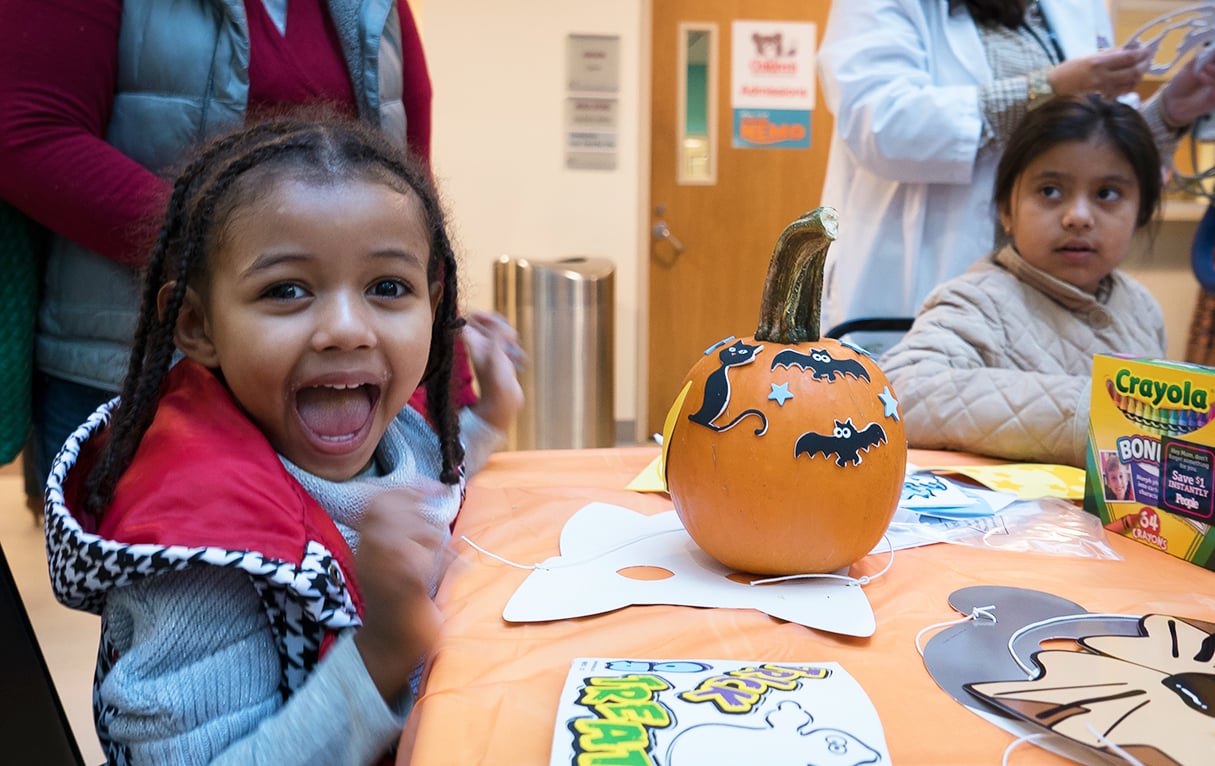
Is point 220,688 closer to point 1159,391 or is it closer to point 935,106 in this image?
point 1159,391

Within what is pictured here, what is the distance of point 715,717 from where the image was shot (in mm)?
493

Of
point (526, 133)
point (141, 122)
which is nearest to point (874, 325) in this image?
point (141, 122)

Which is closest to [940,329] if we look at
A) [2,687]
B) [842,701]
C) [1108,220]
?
[1108,220]

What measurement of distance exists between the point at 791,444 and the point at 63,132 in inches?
33.6

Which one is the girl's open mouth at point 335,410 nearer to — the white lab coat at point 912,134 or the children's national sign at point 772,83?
the white lab coat at point 912,134

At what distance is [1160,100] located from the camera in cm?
164

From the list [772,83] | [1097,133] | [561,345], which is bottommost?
[561,345]

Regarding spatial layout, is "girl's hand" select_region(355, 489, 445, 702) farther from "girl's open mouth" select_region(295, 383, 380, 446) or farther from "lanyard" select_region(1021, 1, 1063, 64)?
"lanyard" select_region(1021, 1, 1063, 64)

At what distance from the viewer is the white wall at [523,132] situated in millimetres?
3865

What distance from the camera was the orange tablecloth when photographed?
0.50m

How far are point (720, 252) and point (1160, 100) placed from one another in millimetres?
2781

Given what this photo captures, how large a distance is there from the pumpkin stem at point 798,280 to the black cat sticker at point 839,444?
96mm

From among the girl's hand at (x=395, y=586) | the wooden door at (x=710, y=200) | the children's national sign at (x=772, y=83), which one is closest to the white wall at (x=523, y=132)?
the wooden door at (x=710, y=200)

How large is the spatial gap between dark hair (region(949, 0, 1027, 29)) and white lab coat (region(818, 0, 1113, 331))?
0.05 feet
